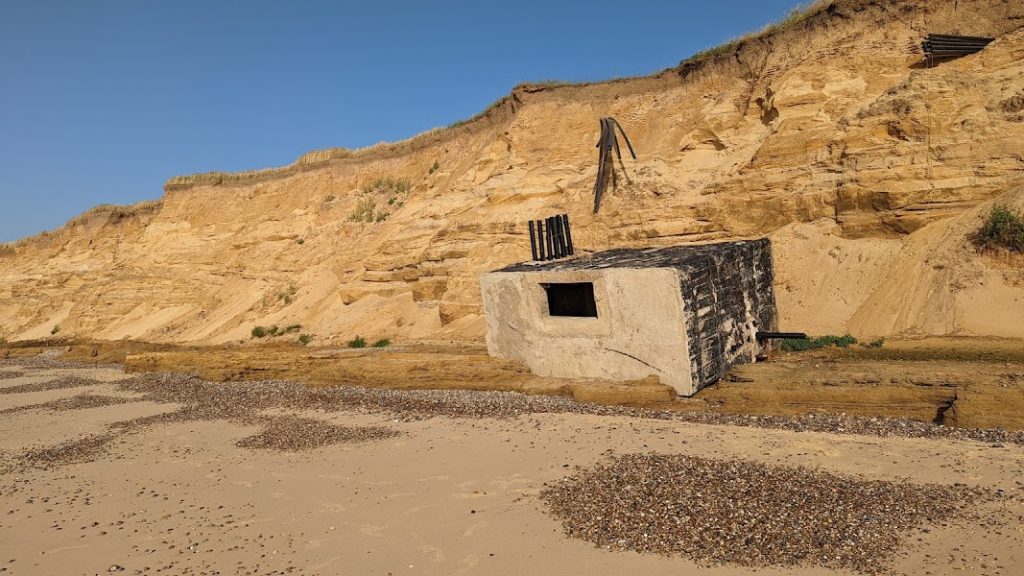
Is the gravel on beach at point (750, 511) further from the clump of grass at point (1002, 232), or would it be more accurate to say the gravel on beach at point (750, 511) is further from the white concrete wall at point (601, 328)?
the clump of grass at point (1002, 232)

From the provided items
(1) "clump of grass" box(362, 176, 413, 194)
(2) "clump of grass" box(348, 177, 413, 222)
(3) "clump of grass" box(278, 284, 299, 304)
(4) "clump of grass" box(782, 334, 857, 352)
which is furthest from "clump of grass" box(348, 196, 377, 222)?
(4) "clump of grass" box(782, 334, 857, 352)

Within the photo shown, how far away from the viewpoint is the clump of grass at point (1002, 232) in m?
11.0

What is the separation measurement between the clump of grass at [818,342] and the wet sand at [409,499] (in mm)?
4451

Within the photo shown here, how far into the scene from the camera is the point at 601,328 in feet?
34.6

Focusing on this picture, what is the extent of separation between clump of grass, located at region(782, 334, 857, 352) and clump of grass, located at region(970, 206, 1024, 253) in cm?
277

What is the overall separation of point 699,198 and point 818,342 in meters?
5.13

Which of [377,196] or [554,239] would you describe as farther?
[377,196]

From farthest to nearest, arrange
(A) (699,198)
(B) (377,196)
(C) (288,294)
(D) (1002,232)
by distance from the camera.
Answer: (B) (377,196) < (C) (288,294) < (A) (699,198) < (D) (1002,232)

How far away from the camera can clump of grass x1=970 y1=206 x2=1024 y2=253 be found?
433 inches

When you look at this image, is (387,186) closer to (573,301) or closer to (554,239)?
(554,239)

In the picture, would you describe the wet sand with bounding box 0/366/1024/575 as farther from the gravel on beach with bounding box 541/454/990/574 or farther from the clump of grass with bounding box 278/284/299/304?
the clump of grass with bounding box 278/284/299/304

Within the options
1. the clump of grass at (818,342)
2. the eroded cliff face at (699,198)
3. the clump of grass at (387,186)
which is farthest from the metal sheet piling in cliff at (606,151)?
the clump of grass at (387,186)

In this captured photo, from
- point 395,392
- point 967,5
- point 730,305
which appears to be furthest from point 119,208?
point 967,5

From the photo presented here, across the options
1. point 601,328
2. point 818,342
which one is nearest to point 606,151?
point 818,342
